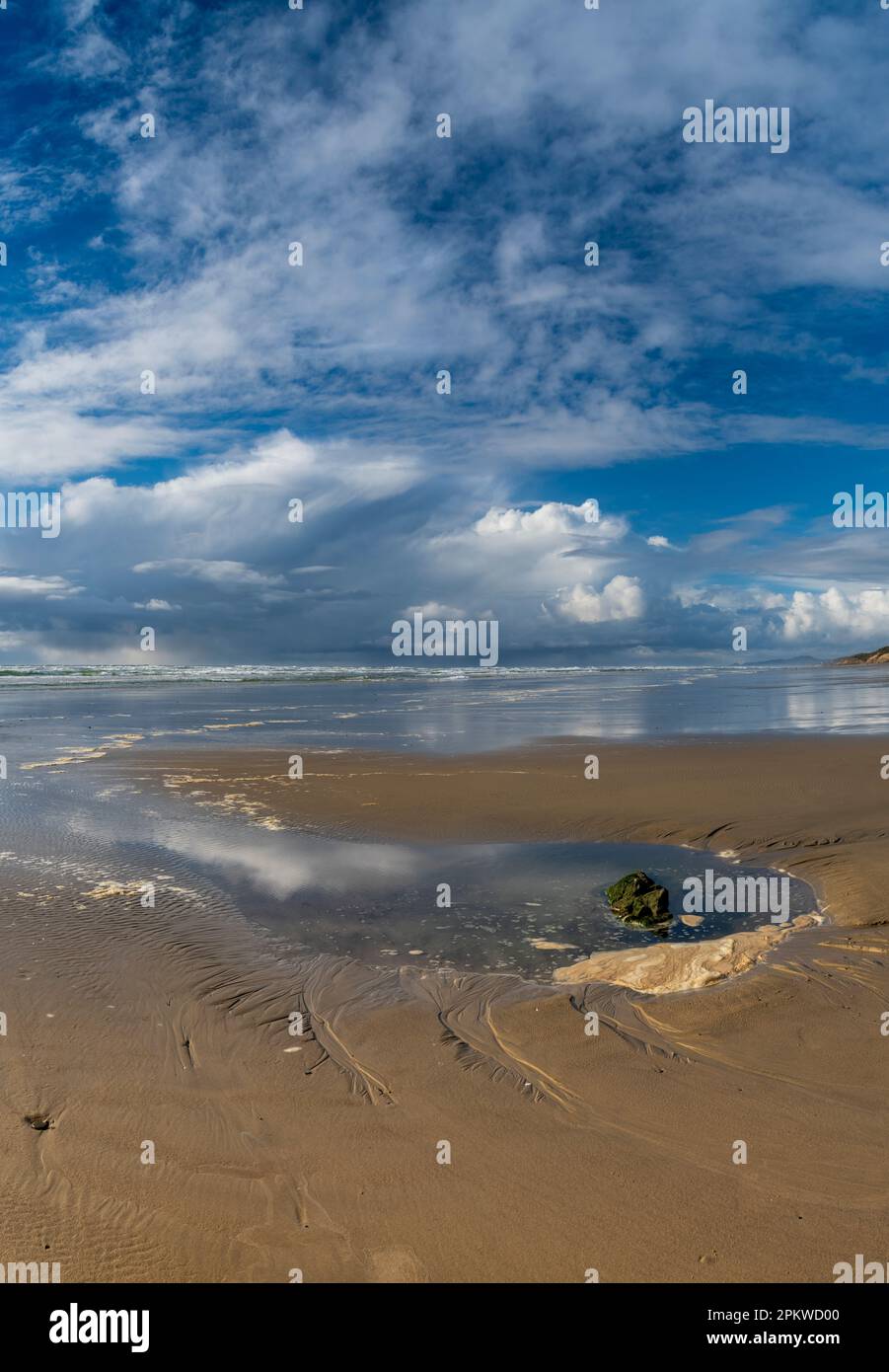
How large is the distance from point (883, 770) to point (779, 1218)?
594 inches

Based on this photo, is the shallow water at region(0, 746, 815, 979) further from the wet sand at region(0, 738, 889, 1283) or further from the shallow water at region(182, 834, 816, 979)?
the wet sand at region(0, 738, 889, 1283)

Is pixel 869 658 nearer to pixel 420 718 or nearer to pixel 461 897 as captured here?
pixel 420 718

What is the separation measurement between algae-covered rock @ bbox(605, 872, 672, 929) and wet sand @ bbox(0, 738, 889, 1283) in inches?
52.9

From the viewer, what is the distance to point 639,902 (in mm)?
8484

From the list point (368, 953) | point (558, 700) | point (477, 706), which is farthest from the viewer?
point (558, 700)

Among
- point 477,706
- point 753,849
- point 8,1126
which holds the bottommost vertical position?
point 8,1126

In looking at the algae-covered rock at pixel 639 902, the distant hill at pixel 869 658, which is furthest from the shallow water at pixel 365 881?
the distant hill at pixel 869 658

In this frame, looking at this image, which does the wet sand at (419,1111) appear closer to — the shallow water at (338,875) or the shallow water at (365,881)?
the shallow water at (365,881)

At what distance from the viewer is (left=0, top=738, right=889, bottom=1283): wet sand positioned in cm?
372

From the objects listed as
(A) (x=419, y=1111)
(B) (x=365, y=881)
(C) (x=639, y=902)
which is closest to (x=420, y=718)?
(B) (x=365, y=881)

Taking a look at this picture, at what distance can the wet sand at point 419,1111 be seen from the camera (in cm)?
372

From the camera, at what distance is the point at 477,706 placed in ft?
129

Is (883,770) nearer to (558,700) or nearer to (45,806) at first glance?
(45,806)
